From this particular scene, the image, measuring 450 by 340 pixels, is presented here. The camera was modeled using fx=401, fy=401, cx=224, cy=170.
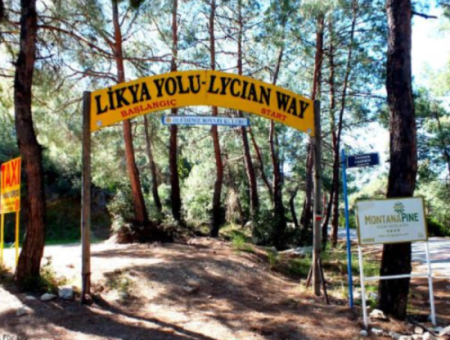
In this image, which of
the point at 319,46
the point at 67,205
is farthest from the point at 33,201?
the point at 67,205

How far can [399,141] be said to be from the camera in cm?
579

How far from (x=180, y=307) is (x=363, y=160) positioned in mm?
3528

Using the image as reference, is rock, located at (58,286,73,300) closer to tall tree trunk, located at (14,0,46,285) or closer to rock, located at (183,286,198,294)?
tall tree trunk, located at (14,0,46,285)

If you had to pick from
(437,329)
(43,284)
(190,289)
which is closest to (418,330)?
(437,329)

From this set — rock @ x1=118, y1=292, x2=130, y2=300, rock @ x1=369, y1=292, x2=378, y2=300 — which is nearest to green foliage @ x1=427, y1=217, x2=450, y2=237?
rock @ x1=369, y1=292, x2=378, y2=300

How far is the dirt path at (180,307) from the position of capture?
500cm

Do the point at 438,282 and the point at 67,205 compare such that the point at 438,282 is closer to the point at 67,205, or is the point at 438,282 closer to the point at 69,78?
the point at 69,78

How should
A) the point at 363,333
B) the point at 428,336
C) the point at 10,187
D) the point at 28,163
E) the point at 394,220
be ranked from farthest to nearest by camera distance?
1. the point at 10,187
2. the point at 28,163
3. the point at 394,220
4. the point at 363,333
5. the point at 428,336

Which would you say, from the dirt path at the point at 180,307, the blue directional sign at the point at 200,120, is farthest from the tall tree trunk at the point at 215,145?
the blue directional sign at the point at 200,120

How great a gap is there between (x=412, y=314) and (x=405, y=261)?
1.13 meters

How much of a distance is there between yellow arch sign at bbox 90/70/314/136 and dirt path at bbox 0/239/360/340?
8.94 ft

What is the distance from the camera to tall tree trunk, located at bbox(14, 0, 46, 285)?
6.44 meters

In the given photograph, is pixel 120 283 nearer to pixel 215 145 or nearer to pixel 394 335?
pixel 394 335

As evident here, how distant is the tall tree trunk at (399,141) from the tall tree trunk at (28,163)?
17.6 ft
